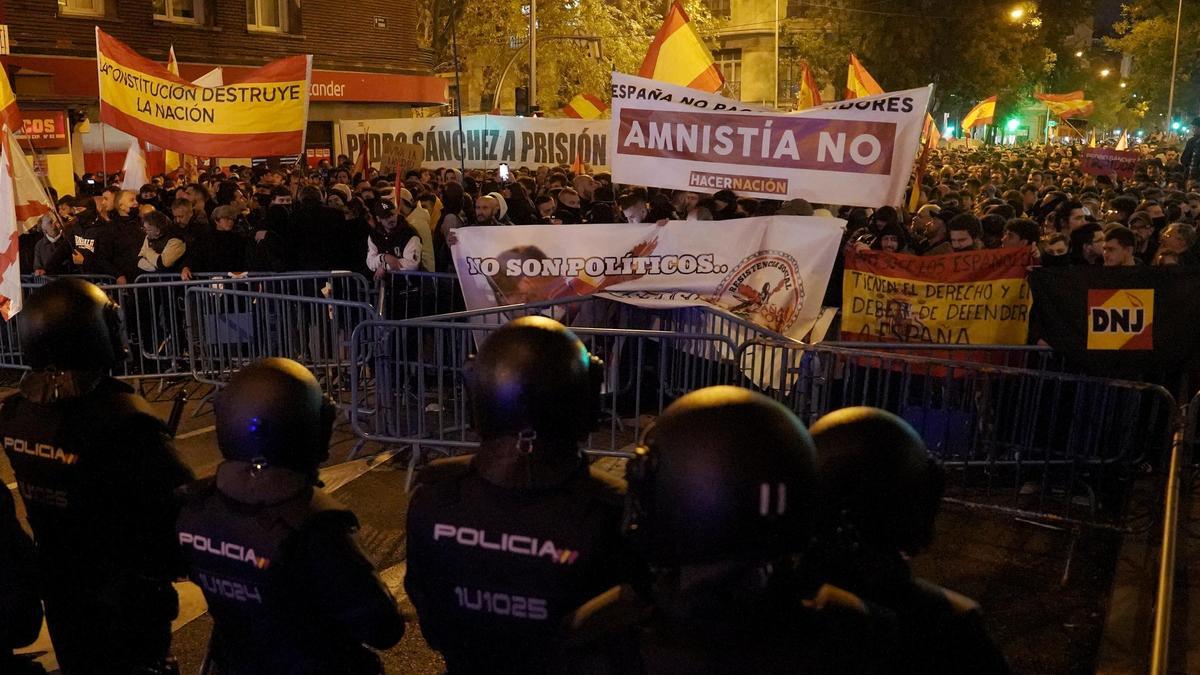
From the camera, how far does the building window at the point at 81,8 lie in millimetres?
23453

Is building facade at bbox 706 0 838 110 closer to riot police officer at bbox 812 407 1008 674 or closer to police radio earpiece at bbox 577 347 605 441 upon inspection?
police radio earpiece at bbox 577 347 605 441

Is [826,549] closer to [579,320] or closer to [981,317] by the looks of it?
[981,317]

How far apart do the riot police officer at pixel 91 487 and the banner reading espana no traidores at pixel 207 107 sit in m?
7.03

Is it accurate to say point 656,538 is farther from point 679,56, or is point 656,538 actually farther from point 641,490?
point 679,56

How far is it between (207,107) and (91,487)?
7715 millimetres

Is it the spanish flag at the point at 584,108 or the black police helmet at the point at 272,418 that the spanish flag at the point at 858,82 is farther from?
the black police helmet at the point at 272,418

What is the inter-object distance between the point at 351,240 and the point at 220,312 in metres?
1.79

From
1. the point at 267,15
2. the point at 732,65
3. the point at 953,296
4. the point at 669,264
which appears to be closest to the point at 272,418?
the point at 669,264

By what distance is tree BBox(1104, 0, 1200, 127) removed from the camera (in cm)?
5022

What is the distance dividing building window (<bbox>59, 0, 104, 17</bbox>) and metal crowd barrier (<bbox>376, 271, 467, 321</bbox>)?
58.9ft

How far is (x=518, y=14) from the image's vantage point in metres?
37.1

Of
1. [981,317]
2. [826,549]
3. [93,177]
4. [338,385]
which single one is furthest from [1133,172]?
[826,549]

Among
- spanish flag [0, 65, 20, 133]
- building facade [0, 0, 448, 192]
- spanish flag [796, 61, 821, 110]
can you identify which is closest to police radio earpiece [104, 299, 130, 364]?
spanish flag [0, 65, 20, 133]

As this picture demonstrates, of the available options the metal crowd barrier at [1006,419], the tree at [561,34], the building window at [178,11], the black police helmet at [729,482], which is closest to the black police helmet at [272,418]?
the black police helmet at [729,482]
